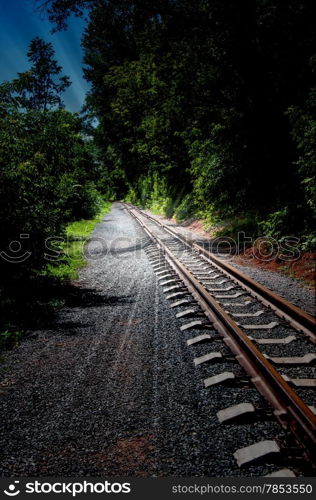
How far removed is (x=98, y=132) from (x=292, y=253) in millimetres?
53513

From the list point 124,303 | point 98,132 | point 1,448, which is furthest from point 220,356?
point 98,132

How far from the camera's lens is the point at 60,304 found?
6297mm

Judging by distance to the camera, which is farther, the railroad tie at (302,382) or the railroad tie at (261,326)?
the railroad tie at (261,326)

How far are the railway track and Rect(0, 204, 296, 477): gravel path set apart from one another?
4.3 inches

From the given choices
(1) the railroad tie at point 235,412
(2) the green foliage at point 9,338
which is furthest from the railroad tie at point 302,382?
(2) the green foliage at point 9,338

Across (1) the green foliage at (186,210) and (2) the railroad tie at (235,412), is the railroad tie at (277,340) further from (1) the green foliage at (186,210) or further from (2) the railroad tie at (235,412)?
(1) the green foliage at (186,210)

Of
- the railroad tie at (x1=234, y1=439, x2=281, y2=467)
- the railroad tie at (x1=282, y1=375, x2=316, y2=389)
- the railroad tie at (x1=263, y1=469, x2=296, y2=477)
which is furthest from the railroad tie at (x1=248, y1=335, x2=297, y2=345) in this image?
the railroad tie at (x1=263, y1=469, x2=296, y2=477)

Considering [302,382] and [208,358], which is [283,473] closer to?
[302,382]

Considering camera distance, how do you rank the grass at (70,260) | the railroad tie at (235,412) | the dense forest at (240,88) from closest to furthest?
the railroad tie at (235,412) < the grass at (70,260) < the dense forest at (240,88)

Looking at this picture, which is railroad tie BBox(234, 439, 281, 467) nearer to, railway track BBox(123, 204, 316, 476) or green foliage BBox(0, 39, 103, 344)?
railway track BBox(123, 204, 316, 476)

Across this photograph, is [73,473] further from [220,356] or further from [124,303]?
[124,303]

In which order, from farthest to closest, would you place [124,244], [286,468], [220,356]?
[124,244]
[220,356]
[286,468]

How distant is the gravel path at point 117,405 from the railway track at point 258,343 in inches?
4.3

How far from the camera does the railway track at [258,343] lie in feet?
7.73
